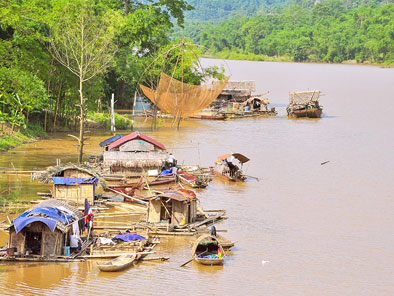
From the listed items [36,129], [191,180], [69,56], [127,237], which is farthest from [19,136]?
[127,237]

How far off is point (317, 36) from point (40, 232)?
10786 centimetres

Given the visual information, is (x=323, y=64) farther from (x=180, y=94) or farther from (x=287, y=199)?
(x=287, y=199)

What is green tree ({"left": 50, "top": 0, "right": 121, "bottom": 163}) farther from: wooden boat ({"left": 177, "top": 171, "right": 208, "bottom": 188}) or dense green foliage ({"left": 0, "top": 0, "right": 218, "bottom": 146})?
wooden boat ({"left": 177, "top": 171, "right": 208, "bottom": 188})

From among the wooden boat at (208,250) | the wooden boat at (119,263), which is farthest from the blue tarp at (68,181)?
the wooden boat at (208,250)

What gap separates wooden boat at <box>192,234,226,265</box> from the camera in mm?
16281

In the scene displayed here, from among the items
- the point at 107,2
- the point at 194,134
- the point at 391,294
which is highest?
the point at 107,2

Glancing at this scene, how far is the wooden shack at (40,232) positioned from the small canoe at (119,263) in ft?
3.56

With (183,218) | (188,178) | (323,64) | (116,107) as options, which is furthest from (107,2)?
(323,64)

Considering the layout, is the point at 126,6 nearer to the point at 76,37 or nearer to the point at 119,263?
the point at 76,37

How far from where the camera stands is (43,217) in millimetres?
15227

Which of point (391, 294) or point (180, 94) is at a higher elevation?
point (180, 94)

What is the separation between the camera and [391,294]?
15.5m

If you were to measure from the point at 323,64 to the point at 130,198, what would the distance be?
9692 cm

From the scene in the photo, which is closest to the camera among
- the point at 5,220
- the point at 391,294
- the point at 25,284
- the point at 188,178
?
the point at 25,284
